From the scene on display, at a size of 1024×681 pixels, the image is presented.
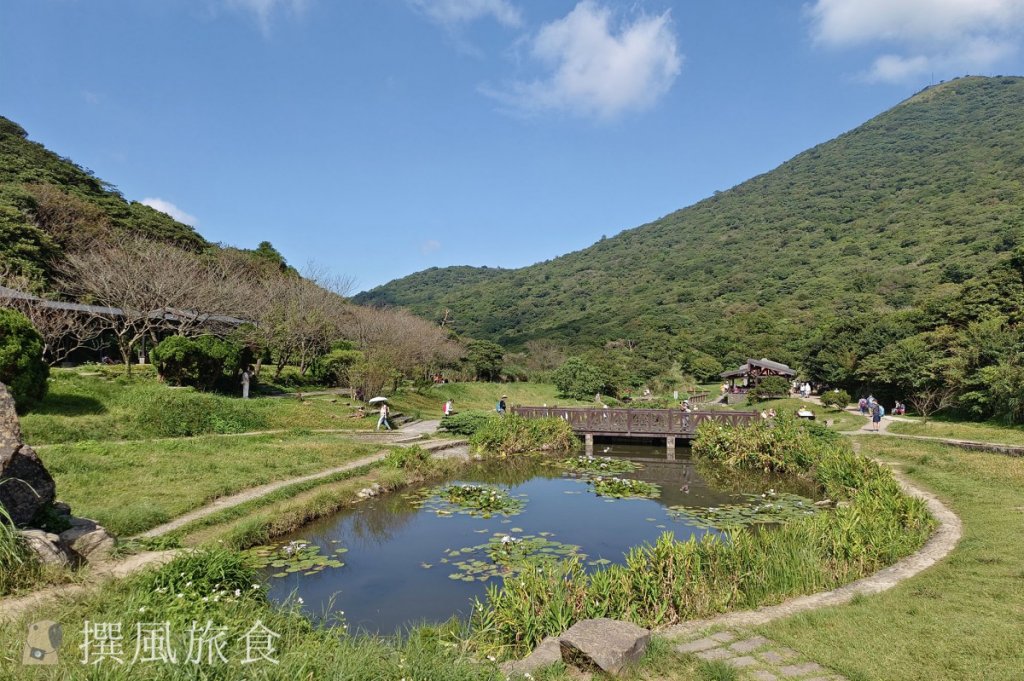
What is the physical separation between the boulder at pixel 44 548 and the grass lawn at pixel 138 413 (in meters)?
10.5

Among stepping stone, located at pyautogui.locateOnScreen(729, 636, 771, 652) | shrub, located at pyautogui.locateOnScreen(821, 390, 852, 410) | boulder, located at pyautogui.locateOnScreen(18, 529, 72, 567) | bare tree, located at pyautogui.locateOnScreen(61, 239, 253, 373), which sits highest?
bare tree, located at pyautogui.locateOnScreen(61, 239, 253, 373)

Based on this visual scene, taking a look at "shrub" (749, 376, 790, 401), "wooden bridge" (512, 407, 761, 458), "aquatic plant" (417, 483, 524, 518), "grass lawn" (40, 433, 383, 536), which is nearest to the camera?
"grass lawn" (40, 433, 383, 536)

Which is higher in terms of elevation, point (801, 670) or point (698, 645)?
point (801, 670)

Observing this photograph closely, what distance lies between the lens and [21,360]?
1498 cm

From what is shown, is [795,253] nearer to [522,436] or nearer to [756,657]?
[522,436]

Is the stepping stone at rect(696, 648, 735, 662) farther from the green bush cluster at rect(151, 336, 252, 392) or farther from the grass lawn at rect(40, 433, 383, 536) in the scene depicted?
the green bush cluster at rect(151, 336, 252, 392)

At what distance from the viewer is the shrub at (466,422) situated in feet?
74.1

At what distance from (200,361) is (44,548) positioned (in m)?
18.6

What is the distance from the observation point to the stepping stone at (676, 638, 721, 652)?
5.43 meters

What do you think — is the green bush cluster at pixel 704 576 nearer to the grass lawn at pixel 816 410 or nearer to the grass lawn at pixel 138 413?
the grass lawn at pixel 816 410

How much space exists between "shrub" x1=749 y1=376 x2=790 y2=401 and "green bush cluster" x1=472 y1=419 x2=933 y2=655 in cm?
2666

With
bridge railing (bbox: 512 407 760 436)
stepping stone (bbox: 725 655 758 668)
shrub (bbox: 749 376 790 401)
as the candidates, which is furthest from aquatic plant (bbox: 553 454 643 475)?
shrub (bbox: 749 376 790 401)

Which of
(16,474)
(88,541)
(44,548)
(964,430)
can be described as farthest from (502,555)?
(964,430)

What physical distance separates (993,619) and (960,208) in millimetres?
89812
